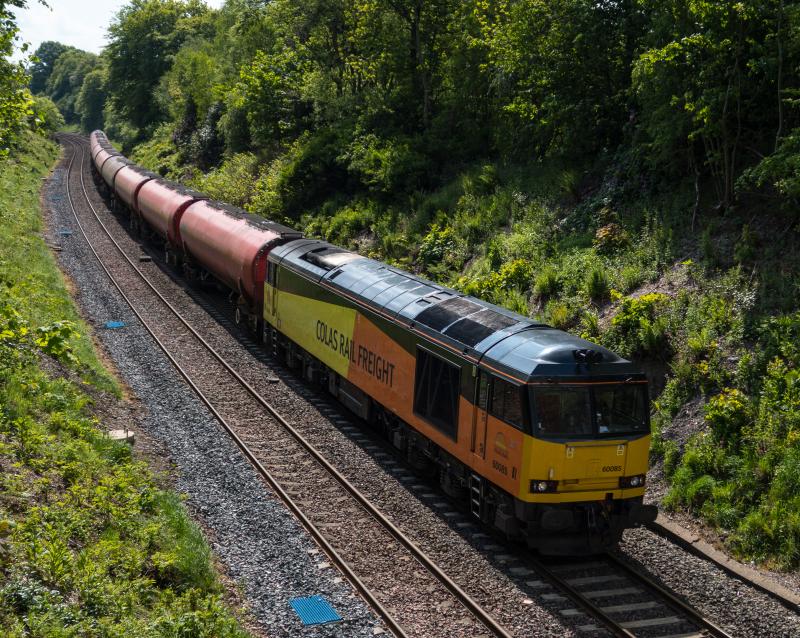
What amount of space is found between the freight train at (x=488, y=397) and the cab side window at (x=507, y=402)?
0.9 inches

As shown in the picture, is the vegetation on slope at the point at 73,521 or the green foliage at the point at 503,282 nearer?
the vegetation on slope at the point at 73,521

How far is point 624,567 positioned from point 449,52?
26.1m

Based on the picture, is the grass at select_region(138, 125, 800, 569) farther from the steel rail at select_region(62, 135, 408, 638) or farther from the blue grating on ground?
the blue grating on ground

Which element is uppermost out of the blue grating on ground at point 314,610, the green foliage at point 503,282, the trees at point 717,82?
the trees at point 717,82

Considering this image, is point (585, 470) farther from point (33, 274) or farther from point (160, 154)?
point (160, 154)

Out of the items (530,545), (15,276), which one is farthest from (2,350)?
(15,276)

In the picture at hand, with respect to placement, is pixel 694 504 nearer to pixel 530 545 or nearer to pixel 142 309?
pixel 530 545

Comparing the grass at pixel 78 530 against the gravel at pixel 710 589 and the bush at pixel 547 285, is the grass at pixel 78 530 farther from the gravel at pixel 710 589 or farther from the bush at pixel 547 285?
the bush at pixel 547 285

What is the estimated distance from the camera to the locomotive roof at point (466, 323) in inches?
459

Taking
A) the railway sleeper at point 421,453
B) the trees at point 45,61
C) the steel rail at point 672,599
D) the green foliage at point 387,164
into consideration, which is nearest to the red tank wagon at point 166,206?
the green foliage at point 387,164

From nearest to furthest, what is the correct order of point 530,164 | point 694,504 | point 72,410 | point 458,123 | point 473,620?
point 473,620, point 694,504, point 72,410, point 530,164, point 458,123

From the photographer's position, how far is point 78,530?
34.3 ft

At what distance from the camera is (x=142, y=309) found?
2667 centimetres

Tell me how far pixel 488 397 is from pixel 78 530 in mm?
5888
